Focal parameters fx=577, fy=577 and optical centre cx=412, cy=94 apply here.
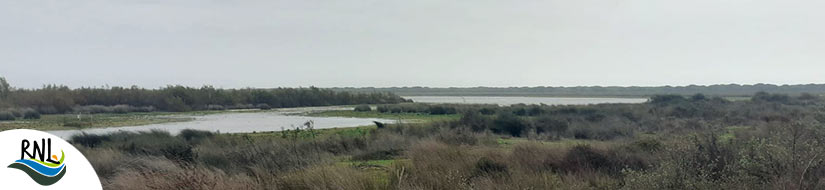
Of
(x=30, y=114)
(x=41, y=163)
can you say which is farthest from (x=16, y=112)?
(x=41, y=163)

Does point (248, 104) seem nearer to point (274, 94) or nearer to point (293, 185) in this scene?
point (274, 94)

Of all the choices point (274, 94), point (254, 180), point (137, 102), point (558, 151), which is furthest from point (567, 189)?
point (274, 94)

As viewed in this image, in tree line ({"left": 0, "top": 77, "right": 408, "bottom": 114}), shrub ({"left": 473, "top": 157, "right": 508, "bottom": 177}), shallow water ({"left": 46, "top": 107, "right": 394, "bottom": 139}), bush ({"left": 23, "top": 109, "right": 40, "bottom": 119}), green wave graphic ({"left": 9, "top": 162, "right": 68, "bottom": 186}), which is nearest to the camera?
green wave graphic ({"left": 9, "top": 162, "right": 68, "bottom": 186})

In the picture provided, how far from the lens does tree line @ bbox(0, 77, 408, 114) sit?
195 feet

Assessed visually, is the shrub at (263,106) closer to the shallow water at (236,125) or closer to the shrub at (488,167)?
the shallow water at (236,125)

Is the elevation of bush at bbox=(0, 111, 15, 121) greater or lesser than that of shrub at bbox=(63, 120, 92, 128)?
greater

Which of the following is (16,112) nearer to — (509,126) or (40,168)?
(509,126)

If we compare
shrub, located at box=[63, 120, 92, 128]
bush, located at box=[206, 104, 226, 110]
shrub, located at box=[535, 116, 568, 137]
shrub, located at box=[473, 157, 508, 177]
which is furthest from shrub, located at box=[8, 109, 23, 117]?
shrub, located at box=[473, 157, 508, 177]

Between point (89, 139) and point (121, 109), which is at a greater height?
point (121, 109)

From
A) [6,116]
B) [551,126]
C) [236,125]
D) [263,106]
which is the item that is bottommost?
[236,125]

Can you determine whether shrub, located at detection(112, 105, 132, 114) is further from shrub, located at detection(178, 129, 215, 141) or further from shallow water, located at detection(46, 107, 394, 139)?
shrub, located at detection(178, 129, 215, 141)

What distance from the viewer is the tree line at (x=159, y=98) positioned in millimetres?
59500

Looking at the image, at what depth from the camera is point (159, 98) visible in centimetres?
6912

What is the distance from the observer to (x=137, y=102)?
68.5 m
